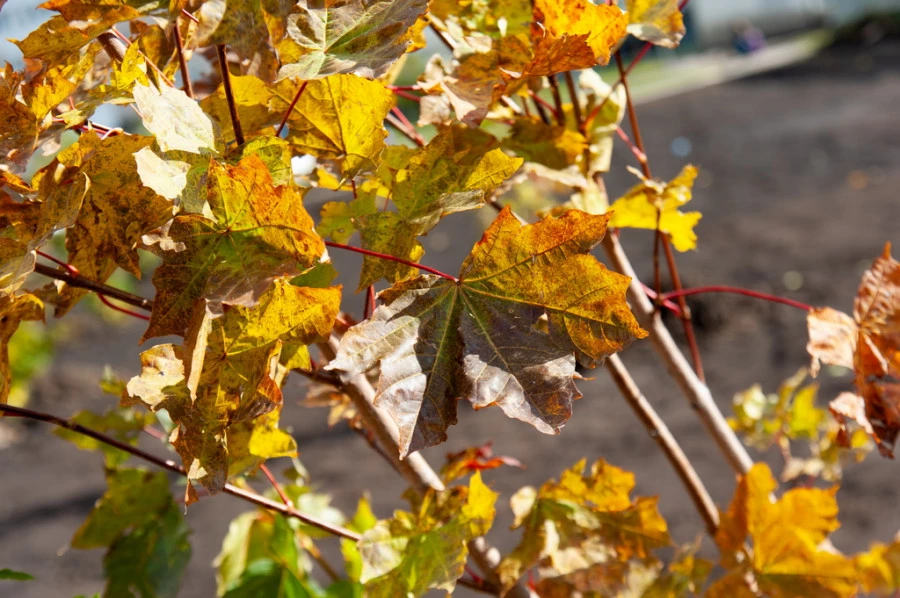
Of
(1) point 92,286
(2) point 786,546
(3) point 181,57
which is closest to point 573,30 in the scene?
(3) point 181,57

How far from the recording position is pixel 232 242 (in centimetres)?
48

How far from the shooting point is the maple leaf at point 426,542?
63 centimetres

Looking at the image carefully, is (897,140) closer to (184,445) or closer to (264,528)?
(264,528)

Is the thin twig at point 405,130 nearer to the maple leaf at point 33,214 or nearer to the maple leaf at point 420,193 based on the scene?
the maple leaf at point 420,193

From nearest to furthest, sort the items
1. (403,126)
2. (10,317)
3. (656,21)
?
(10,317) → (656,21) → (403,126)

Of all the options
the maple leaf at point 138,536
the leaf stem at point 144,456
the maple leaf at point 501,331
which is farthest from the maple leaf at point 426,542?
the maple leaf at point 138,536

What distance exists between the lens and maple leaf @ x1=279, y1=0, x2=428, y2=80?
19.9 inches

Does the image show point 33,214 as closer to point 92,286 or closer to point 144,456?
point 92,286

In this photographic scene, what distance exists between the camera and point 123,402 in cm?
50

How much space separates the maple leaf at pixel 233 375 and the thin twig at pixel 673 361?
40cm

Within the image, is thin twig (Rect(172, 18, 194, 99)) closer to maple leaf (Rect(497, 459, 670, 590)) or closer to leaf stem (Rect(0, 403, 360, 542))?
leaf stem (Rect(0, 403, 360, 542))

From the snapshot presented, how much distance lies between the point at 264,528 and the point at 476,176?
652mm

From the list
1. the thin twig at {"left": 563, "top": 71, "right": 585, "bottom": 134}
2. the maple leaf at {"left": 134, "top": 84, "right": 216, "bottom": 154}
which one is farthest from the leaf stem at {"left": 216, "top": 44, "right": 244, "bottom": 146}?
the thin twig at {"left": 563, "top": 71, "right": 585, "bottom": 134}

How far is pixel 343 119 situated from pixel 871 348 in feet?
1.61
